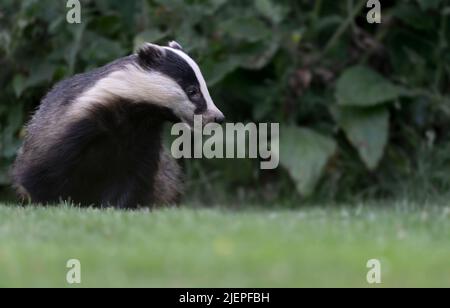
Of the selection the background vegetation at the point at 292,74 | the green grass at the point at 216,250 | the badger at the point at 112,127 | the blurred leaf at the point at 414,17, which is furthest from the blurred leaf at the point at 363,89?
the green grass at the point at 216,250

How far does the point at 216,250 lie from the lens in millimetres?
4902

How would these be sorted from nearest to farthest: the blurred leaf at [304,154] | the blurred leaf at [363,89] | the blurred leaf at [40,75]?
1. the blurred leaf at [304,154]
2. the blurred leaf at [363,89]
3. the blurred leaf at [40,75]

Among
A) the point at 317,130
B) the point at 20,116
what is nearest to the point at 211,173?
the point at 317,130

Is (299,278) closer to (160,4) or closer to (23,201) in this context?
(23,201)

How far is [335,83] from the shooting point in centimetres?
1095

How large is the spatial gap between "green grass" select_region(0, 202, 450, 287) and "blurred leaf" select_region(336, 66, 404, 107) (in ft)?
14.5

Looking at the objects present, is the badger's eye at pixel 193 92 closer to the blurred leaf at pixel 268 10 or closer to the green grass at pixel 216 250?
the green grass at pixel 216 250

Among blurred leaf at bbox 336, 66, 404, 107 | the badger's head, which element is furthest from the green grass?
blurred leaf at bbox 336, 66, 404, 107

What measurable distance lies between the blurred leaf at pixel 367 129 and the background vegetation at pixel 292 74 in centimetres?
1

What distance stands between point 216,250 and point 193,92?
2996mm

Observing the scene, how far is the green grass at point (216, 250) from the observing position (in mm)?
4488

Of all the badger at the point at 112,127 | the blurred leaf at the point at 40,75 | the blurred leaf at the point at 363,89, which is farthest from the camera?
the blurred leaf at the point at 40,75

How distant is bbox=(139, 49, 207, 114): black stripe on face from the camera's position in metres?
7.73

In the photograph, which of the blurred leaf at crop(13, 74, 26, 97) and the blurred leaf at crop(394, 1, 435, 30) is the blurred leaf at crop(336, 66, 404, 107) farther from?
the blurred leaf at crop(13, 74, 26, 97)
